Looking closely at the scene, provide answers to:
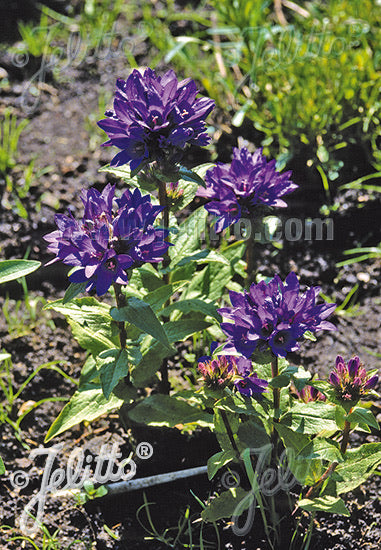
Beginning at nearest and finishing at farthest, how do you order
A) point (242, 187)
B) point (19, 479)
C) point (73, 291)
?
point (73, 291)
point (242, 187)
point (19, 479)

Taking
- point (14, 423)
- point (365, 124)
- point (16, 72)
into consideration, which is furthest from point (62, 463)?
point (16, 72)

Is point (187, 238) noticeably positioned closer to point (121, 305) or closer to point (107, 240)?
point (121, 305)

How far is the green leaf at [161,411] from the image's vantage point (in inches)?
97.6

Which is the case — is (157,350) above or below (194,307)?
below

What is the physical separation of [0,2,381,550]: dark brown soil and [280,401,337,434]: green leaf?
0.54 metres

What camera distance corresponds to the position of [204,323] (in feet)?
8.01

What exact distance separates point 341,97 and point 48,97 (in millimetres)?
1890

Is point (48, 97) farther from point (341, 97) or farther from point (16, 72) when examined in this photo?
point (341, 97)

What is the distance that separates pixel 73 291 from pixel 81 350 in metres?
1.04

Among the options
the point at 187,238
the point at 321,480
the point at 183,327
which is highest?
the point at 187,238

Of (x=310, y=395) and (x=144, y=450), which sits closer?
(x=310, y=395)

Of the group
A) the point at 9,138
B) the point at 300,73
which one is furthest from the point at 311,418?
the point at 9,138

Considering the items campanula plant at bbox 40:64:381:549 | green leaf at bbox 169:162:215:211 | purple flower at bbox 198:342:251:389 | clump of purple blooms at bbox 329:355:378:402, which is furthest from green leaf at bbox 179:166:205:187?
clump of purple blooms at bbox 329:355:378:402

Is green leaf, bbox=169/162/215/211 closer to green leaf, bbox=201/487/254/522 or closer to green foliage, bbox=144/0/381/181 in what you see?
green leaf, bbox=201/487/254/522
